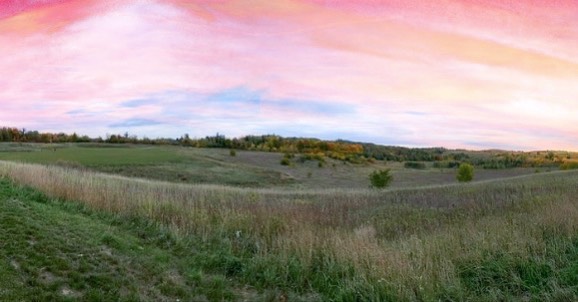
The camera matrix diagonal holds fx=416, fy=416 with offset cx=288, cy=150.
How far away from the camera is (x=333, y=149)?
463 ft

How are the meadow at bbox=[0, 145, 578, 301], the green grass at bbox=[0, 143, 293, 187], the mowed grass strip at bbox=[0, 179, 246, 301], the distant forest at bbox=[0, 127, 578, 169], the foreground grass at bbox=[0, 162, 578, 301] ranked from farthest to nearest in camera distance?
the distant forest at bbox=[0, 127, 578, 169] < the green grass at bbox=[0, 143, 293, 187] < the foreground grass at bbox=[0, 162, 578, 301] < the meadow at bbox=[0, 145, 578, 301] < the mowed grass strip at bbox=[0, 179, 246, 301]

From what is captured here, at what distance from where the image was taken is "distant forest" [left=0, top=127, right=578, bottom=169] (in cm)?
10161

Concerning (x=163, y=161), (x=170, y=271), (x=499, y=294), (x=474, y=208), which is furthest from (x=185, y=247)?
(x=163, y=161)

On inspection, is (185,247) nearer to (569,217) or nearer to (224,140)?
(569,217)

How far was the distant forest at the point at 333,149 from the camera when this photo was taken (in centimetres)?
10161

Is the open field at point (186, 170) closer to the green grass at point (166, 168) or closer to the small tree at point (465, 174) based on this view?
the green grass at point (166, 168)

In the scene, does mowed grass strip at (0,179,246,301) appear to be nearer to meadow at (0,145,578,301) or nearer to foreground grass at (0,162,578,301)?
meadow at (0,145,578,301)

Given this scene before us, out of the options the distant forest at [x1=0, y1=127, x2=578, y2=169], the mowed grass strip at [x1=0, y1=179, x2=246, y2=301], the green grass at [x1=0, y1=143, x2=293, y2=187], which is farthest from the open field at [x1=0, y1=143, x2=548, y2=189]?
the mowed grass strip at [x1=0, y1=179, x2=246, y2=301]

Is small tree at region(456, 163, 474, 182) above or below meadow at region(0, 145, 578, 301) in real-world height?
below

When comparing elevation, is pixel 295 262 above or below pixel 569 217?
below

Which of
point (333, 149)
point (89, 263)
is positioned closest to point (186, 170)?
point (89, 263)

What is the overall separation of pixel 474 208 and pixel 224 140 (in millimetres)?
106000

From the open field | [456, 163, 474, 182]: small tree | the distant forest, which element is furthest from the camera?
the distant forest

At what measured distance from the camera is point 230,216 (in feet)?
37.1
